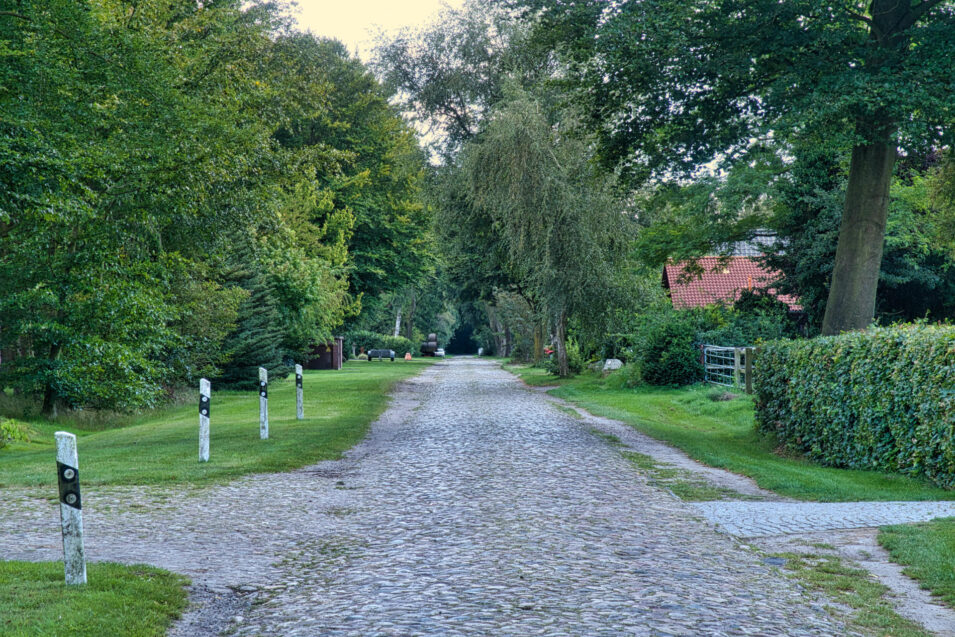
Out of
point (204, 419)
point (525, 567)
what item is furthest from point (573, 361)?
point (525, 567)

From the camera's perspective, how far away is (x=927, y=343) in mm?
10773

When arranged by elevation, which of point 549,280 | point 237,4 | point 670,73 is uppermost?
point 237,4

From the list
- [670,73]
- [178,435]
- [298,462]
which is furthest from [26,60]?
[670,73]

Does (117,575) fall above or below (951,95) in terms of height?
below

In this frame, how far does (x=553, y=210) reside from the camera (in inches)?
1160

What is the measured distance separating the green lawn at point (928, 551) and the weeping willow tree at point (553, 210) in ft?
71.5

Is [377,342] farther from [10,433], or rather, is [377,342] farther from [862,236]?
[862,236]

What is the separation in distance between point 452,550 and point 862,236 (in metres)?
12.8

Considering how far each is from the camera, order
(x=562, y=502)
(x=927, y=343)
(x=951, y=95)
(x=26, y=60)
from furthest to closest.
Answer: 1. (x=26, y=60)
2. (x=951, y=95)
3. (x=927, y=343)
4. (x=562, y=502)

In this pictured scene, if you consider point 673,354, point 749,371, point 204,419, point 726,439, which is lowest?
point 726,439

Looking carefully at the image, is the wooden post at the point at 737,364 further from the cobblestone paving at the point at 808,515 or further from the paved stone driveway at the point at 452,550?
the cobblestone paving at the point at 808,515

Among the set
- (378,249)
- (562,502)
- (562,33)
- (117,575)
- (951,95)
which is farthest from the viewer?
(378,249)

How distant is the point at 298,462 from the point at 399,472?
6.39 feet

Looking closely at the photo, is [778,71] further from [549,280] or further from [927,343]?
[549,280]
